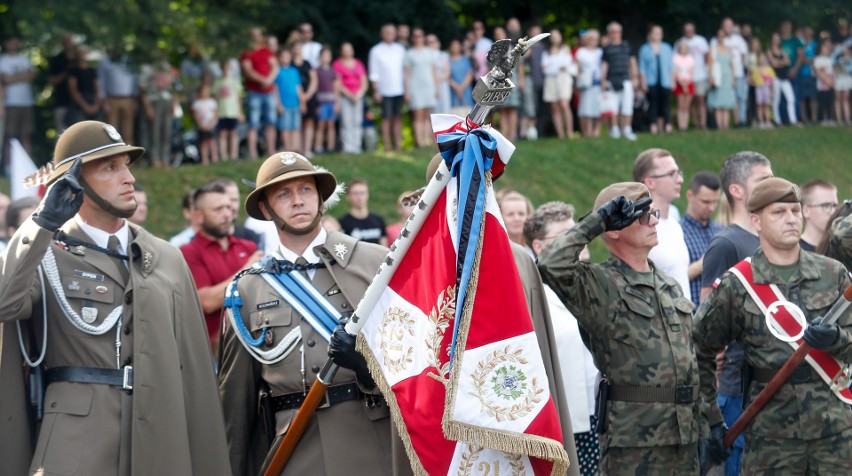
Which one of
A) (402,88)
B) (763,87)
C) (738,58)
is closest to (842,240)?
(402,88)

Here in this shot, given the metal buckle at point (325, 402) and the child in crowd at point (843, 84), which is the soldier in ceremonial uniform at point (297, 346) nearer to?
the metal buckle at point (325, 402)

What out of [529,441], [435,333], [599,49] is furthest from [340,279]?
[599,49]

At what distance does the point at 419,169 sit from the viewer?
18109 mm

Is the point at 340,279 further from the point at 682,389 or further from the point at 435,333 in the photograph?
the point at 682,389

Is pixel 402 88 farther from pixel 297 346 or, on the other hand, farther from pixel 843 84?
pixel 297 346

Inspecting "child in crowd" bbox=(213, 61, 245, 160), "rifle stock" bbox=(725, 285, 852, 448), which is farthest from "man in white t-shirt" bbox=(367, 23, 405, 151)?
"rifle stock" bbox=(725, 285, 852, 448)

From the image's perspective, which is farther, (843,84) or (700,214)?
(843,84)

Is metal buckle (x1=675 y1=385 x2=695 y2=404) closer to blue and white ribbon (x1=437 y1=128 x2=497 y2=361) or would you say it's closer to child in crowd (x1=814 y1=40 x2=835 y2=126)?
blue and white ribbon (x1=437 y1=128 x2=497 y2=361)

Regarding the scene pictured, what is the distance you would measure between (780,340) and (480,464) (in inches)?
81.8

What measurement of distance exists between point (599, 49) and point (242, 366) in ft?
52.5

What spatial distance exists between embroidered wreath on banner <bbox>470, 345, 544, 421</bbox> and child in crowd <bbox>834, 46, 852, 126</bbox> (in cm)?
2283

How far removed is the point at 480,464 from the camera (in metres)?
5.10

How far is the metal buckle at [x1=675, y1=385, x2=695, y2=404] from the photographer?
5.95 meters

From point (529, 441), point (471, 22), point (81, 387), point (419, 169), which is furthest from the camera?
point (471, 22)
